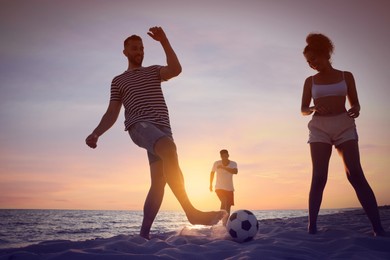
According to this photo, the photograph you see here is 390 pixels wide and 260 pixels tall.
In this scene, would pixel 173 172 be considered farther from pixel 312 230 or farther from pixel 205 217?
pixel 312 230

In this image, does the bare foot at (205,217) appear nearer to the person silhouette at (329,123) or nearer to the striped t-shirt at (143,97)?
the striped t-shirt at (143,97)

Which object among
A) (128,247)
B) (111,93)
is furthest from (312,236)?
(111,93)

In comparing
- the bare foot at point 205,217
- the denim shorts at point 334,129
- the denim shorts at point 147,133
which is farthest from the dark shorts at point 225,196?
the bare foot at point 205,217

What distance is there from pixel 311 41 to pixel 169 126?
2.30m

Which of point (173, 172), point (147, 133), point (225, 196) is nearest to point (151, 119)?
point (147, 133)

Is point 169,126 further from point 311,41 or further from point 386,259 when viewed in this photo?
point 386,259

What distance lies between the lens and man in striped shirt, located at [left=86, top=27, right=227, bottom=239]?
3893mm

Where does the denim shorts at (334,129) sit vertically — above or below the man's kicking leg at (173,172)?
above

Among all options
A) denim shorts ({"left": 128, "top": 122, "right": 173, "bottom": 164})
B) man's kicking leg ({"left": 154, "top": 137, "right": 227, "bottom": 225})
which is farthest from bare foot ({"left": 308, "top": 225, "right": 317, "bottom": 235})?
denim shorts ({"left": 128, "top": 122, "right": 173, "bottom": 164})

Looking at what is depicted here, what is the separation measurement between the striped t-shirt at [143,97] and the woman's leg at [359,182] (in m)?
2.35

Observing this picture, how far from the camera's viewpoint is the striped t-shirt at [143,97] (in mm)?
4082

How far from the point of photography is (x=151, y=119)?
13.3 ft

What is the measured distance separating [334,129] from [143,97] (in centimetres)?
253

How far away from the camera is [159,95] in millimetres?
4195
